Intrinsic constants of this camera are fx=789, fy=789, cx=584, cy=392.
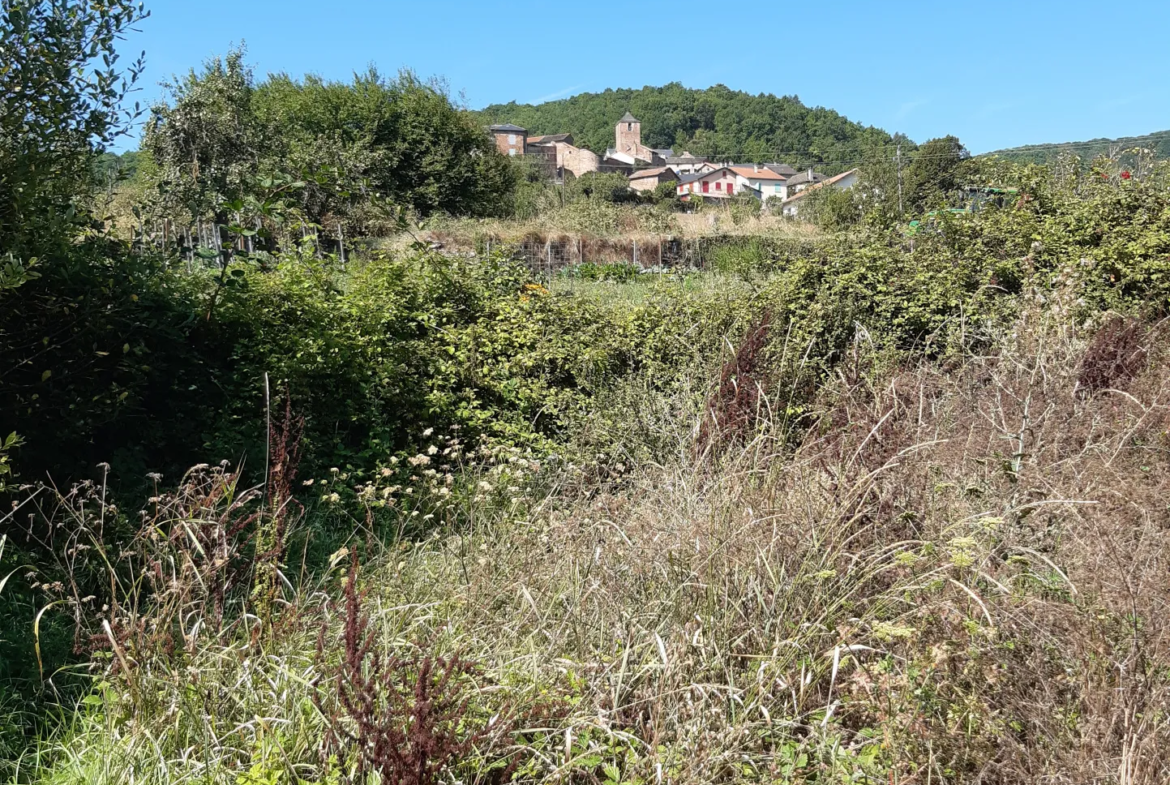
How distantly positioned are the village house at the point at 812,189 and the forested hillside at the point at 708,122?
19.3 meters

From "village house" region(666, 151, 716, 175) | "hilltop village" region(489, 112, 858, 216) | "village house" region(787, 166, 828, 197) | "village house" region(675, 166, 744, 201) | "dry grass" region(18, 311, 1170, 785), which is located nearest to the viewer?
"dry grass" region(18, 311, 1170, 785)

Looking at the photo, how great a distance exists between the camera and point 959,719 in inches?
80.1

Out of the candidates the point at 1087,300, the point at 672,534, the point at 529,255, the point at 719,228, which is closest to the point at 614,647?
the point at 672,534

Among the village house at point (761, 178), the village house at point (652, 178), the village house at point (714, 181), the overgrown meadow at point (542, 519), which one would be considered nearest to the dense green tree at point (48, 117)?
the overgrown meadow at point (542, 519)

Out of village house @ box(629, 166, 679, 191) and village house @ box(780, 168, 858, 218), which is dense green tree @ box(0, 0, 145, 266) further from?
village house @ box(629, 166, 679, 191)

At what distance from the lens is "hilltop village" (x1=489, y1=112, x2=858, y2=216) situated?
94.7 meters

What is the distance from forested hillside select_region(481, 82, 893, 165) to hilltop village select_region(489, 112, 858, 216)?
10.0 feet

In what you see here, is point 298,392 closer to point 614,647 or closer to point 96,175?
point 96,175

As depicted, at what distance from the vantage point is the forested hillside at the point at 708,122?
103569 millimetres

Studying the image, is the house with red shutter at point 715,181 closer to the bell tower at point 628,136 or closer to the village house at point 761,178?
the village house at point 761,178

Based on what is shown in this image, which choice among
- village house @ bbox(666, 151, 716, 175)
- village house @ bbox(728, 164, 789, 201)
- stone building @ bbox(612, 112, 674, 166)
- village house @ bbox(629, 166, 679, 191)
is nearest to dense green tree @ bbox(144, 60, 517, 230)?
village house @ bbox(629, 166, 679, 191)

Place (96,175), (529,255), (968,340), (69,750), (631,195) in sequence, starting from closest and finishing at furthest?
(69,750) → (96,175) → (968,340) → (529,255) → (631,195)

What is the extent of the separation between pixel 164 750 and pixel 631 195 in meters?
56.3

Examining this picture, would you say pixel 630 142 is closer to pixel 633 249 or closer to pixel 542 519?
pixel 633 249
